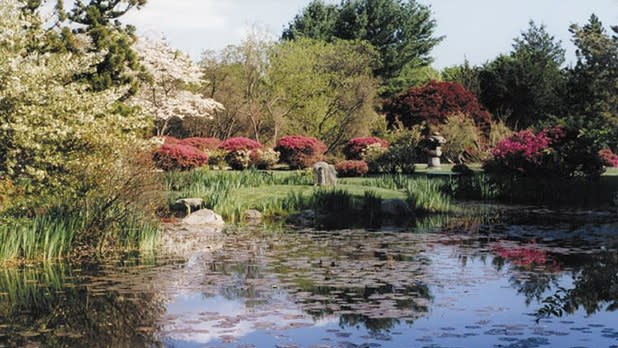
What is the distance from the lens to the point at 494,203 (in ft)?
67.5

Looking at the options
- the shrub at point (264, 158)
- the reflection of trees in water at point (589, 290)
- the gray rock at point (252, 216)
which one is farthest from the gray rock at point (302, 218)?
the shrub at point (264, 158)

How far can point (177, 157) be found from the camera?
922 inches

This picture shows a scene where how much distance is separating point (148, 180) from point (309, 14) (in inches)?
1608

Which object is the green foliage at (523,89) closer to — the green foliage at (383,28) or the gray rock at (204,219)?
the green foliage at (383,28)

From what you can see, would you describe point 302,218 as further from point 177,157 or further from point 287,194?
point 177,157

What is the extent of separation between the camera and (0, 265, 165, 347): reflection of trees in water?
240 inches

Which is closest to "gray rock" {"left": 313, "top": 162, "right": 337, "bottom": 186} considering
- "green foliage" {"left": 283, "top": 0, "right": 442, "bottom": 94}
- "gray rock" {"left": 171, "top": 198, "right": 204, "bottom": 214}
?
"gray rock" {"left": 171, "top": 198, "right": 204, "bottom": 214}

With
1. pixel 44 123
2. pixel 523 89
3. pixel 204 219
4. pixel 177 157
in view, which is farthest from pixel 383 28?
pixel 44 123

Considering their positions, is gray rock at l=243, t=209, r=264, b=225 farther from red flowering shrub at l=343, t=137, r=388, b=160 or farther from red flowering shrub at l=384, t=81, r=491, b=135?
red flowering shrub at l=384, t=81, r=491, b=135

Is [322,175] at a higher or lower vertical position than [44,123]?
lower

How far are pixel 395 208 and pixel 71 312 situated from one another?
11.0m

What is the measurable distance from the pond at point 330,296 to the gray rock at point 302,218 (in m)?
3.45

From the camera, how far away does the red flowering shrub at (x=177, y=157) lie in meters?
23.3

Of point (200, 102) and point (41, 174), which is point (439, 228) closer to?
point (41, 174)
